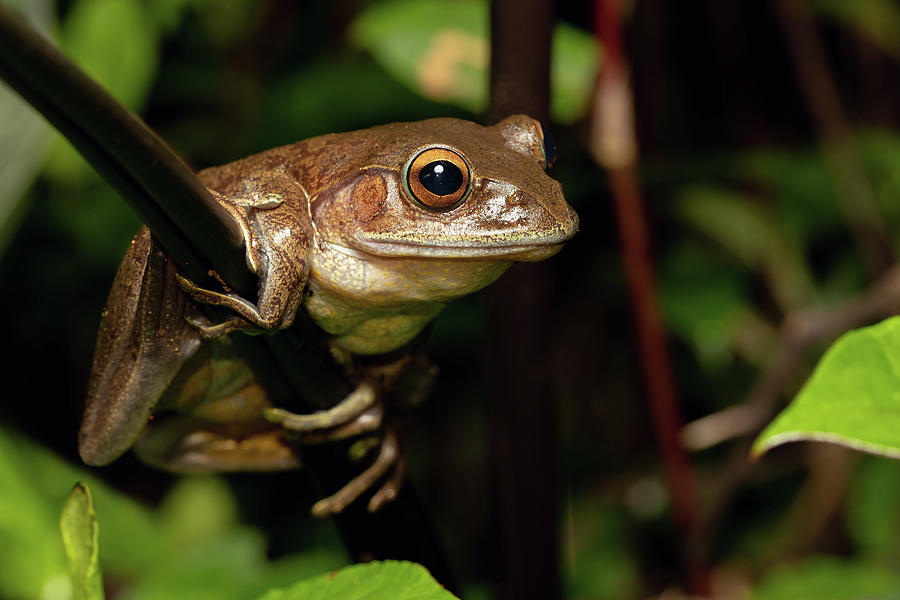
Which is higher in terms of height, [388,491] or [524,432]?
[388,491]

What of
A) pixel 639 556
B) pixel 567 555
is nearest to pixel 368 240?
pixel 567 555

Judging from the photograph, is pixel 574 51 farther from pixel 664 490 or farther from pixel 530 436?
pixel 664 490

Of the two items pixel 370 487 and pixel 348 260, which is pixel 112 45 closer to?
pixel 348 260

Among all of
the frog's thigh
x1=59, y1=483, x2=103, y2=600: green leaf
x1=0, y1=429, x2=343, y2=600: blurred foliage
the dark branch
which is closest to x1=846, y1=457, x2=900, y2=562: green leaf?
x1=0, y1=429, x2=343, y2=600: blurred foliage

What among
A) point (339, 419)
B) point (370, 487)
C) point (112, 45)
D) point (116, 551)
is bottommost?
point (116, 551)

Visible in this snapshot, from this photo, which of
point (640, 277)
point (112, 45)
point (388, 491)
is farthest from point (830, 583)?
→ point (112, 45)

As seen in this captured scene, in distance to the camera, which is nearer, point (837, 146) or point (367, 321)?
point (367, 321)

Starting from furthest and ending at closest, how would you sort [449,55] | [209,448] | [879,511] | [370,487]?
[879,511] → [449,55] → [209,448] → [370,487]

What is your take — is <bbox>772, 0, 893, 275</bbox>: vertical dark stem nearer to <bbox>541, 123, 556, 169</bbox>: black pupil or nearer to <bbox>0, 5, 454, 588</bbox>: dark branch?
<bbox>541, 123, 556, 169</bbox>: black pupil
